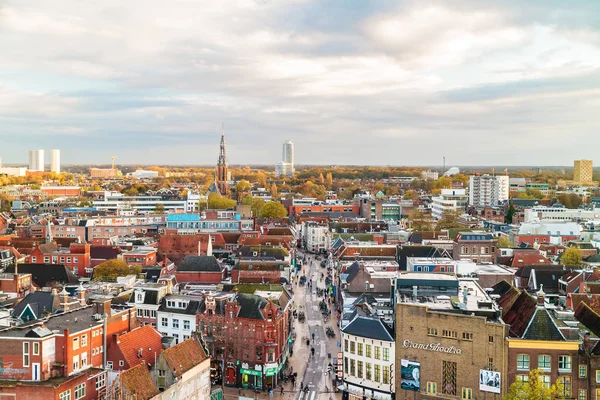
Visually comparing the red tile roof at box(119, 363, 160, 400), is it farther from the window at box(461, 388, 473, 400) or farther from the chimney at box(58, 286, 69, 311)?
the window at box(461, 388, 473, 400)

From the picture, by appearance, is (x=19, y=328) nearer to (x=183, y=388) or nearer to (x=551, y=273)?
(x=183, y=388)

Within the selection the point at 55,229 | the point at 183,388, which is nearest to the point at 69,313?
the point at 183,388

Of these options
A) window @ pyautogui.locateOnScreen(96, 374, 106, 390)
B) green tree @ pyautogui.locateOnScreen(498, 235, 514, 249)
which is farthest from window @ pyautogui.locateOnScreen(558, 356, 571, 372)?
green tree @ pyautogui.locateOnScreen(498, 235, 514, 249)

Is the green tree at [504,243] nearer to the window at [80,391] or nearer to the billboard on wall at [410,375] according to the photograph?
the billboard on wall at [410,375]

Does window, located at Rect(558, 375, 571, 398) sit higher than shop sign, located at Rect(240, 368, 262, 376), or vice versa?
window, located at Rect(558, 375, 571, 398)

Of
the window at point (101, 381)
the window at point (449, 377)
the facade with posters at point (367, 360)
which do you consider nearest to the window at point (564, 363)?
the window at point (449, 377)
